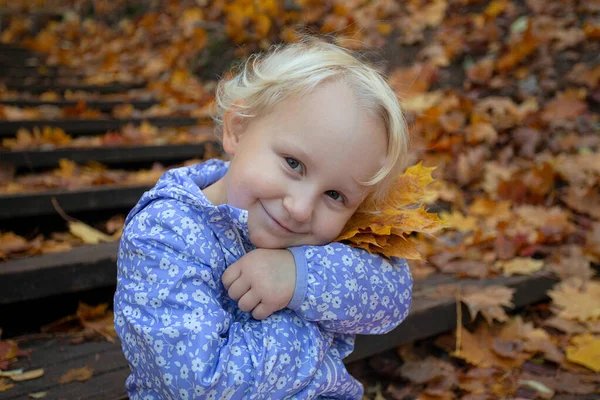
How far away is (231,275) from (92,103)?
11.4 feet

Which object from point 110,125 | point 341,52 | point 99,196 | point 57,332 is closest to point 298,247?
point 341,52

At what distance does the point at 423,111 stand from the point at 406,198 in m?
2.12

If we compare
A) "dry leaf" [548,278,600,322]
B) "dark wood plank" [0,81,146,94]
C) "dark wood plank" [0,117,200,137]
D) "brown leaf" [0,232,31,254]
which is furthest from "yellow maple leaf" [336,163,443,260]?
"dark wood plank" [0,81,146,94]

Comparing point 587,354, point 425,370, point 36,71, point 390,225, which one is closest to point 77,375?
point 390,225

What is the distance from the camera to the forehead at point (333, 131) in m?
1.23

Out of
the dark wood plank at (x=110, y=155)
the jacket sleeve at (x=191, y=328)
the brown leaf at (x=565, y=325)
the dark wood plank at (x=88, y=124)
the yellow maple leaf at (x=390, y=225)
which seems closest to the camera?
the jacket sleeve at (x=191, y=328)

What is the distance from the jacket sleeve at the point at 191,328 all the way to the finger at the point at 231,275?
2cm

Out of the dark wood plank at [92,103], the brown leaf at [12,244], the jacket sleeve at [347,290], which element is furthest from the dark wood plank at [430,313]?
the dark wood plank at [92,103]

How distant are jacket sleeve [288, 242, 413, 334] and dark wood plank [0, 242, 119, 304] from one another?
0.95 metres

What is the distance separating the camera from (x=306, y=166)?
1.24 meters

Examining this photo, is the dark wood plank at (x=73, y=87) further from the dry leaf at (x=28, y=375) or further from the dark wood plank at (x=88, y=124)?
the dry leaf at (x=28, y=375)

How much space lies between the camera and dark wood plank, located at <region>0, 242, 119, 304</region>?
1797 millimetres

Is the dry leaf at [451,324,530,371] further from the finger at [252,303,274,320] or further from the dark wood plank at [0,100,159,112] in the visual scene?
the dark wood plank at [0,100,159,112]

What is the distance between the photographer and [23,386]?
156cm
